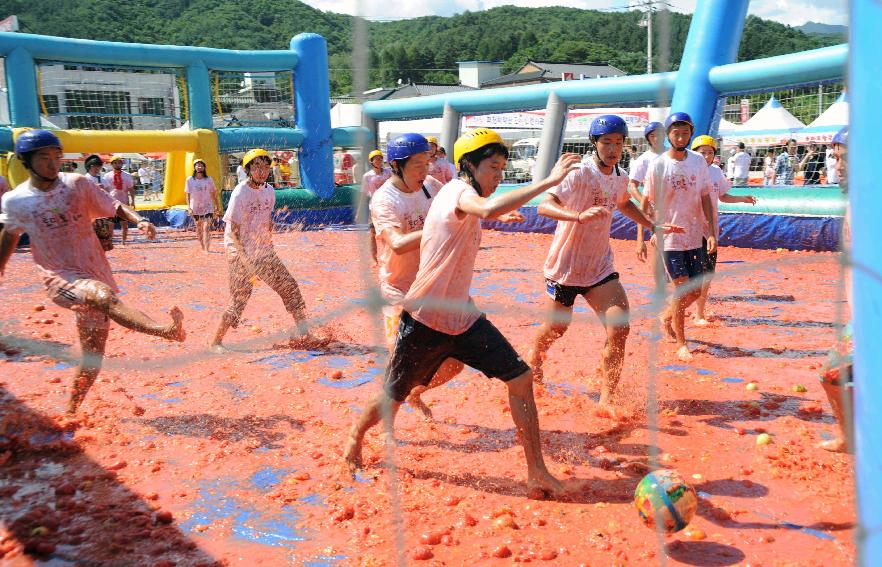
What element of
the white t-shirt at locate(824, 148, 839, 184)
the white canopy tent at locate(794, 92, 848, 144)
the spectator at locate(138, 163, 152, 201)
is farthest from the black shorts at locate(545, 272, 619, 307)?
the spectator at locate(138, 163, 152, 201)

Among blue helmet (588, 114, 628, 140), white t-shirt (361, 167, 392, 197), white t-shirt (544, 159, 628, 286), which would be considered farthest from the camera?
white t-shirt (361, 167, 392, 197)

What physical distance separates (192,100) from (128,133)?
1.72 meters

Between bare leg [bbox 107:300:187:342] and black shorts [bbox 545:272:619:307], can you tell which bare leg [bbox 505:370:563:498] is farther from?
bare leg [bbox 107:300:187:342]

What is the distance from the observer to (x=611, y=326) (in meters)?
4.34

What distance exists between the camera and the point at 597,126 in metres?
4.49

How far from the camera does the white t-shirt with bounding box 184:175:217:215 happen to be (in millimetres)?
13031

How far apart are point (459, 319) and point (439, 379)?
724 mm

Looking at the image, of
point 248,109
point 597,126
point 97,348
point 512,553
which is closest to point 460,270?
point 512,553

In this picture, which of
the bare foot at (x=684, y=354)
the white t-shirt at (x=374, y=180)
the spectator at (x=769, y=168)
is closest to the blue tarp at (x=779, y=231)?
the spectator at (x=769, y=168)

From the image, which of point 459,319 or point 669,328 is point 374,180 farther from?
point 459,319

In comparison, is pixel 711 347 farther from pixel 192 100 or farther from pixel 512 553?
pixel 192 100

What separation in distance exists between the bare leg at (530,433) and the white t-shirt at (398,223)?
99 cm

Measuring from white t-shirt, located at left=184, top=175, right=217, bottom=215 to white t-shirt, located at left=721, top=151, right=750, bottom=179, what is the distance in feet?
28.7

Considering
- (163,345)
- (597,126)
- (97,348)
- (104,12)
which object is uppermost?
(104,12)
